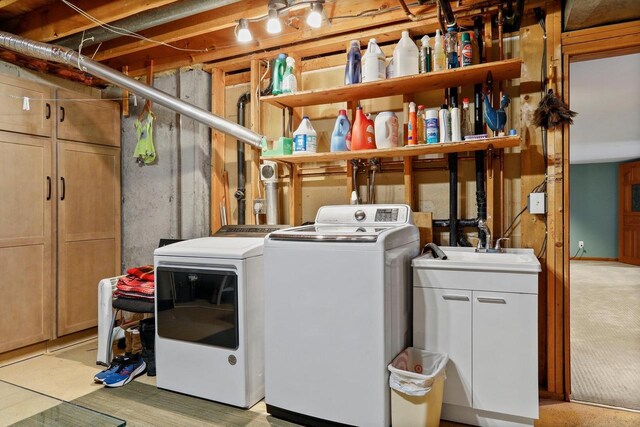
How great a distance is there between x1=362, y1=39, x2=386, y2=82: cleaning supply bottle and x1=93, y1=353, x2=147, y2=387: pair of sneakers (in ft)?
8.41

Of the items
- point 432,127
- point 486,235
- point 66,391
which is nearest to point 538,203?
point 486,235

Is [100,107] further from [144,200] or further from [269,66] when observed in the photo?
[269,66]

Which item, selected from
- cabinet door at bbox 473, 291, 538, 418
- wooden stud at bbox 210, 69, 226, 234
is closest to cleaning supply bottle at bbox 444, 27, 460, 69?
cabinet door at bbox 473, 291, 538, 418

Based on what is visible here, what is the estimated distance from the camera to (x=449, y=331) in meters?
2.12

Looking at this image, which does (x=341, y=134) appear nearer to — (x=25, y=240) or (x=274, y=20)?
(x=274, y=20)

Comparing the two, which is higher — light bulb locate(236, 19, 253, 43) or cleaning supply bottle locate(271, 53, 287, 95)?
light bulb locate(236, 19, 253, 43)

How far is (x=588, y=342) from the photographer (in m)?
3.38

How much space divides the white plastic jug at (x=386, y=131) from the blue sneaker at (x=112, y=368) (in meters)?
2.37

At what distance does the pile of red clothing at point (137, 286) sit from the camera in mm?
2795

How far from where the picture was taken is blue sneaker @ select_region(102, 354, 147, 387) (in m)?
2.63

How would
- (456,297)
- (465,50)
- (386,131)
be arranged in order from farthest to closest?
(386,131) < (465,50) < (456,297)

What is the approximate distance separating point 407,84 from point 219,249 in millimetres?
1604

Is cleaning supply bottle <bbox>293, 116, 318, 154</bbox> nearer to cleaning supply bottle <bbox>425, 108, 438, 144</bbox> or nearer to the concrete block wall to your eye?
cleaning supply bottle <bbox>425, 108, 438, 144</bbox>

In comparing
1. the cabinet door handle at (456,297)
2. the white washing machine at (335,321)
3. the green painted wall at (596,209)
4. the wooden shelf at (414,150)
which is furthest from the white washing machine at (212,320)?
the green painted wall at (596,209)
